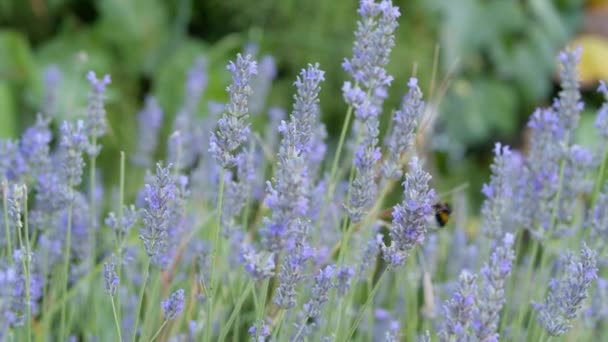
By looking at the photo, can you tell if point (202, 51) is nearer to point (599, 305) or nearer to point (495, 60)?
point (495, 60)

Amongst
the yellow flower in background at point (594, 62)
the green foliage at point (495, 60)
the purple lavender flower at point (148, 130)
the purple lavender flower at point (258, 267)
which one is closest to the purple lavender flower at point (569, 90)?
the purple lavender flower at point (258, 267)

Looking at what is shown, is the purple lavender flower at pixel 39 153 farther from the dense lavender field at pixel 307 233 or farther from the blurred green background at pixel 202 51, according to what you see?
the blurred green background at pixel 202 51

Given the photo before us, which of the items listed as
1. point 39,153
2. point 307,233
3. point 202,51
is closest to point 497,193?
point 307,233

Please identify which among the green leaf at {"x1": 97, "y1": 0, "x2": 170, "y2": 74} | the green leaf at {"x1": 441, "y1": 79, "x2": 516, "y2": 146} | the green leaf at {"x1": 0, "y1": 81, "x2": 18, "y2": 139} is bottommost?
the green leaf at {"x1": 0, "y1": 81, "x2": 18, "y2": 139}

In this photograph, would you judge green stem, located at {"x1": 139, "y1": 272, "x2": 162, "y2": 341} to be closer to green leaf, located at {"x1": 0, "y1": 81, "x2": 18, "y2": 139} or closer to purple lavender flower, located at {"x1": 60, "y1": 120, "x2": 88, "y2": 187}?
purple lavender flower, located at {"x1": 60, "y1": 120, "x2": 88, "y2": 187}

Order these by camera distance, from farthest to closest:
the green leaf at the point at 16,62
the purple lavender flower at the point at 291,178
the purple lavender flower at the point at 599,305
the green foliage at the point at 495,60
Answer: the green foliage at the point at 495,60
the green leaf at the point at 16,62
the purple lavender flower at the point at 599,305
the purple lavender flower at the point at 291,178

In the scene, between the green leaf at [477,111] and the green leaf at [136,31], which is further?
the green leaf at [477,111]

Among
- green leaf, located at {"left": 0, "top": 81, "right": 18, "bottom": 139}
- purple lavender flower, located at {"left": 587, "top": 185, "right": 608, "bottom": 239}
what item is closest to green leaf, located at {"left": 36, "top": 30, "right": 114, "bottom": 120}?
green leaf, located at {"left": 0, "top": 81, "right": 18, "bottom": 139}
